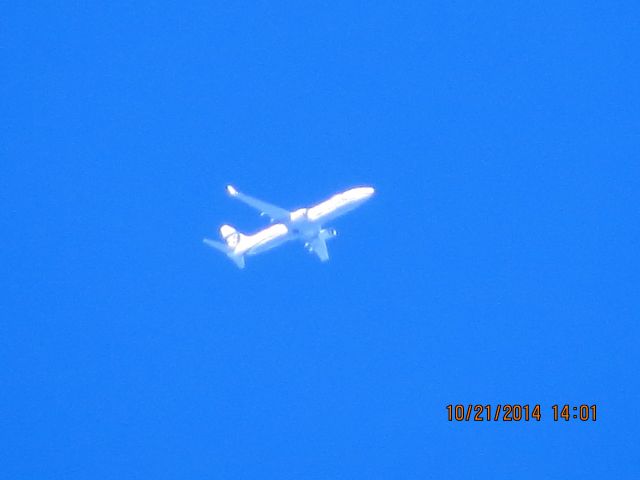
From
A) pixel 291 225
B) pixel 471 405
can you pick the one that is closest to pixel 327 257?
pixel 291 225

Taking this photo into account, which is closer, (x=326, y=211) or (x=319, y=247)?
(x=326, y=211)

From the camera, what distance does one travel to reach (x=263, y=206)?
78500mm

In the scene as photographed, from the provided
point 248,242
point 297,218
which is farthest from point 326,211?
point 248,242

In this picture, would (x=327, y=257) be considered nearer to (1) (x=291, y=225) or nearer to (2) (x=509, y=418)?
(1) (x=291, y=225)

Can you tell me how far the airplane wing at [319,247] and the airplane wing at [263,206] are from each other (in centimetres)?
543

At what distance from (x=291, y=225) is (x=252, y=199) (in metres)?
3.80

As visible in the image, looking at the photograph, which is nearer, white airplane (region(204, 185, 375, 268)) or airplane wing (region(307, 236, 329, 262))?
white airplane (region(204, 185, 375, 268))

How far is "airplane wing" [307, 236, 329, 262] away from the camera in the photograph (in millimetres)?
83244

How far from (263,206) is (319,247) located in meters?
7.58

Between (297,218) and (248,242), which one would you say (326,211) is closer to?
(297,218)

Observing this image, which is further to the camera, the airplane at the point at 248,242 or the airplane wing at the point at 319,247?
the airplane wing at the point at 319,247

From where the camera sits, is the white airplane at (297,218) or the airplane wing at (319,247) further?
the airplane wing at (319,247)

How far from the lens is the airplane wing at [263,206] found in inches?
3063

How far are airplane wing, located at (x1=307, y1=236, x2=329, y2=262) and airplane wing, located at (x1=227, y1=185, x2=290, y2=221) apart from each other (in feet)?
17.8
